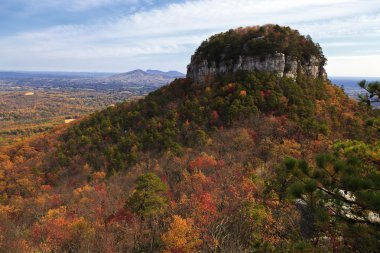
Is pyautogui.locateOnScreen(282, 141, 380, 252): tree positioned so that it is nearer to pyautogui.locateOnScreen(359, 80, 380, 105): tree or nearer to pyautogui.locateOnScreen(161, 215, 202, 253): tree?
pyautogui.locateOnScreen(359, 80, 380, 105): tree

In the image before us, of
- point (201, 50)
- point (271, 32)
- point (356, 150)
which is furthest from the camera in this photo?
point (201, 50)

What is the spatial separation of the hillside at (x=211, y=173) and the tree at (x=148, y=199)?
0.17 meters

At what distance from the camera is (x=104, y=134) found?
84062 millimetres

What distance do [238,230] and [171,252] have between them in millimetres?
7307

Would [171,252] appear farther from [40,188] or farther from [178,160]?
[40,188]

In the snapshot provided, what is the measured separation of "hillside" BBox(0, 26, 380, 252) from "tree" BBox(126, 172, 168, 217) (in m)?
0.17

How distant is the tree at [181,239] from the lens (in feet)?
103

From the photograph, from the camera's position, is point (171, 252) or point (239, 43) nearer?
point (171, 252)

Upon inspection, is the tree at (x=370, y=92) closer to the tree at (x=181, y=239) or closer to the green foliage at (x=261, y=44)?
the tree at (x=181, y=239)

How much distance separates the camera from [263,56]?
256ft

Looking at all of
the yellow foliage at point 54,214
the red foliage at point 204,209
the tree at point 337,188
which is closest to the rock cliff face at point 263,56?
the red foliage at point 204,209

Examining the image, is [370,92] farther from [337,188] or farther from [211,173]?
[211,173]

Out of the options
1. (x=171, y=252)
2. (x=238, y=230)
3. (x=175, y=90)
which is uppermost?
(x=175, y=90)

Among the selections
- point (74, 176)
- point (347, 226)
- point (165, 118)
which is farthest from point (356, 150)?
point (74, 176)
